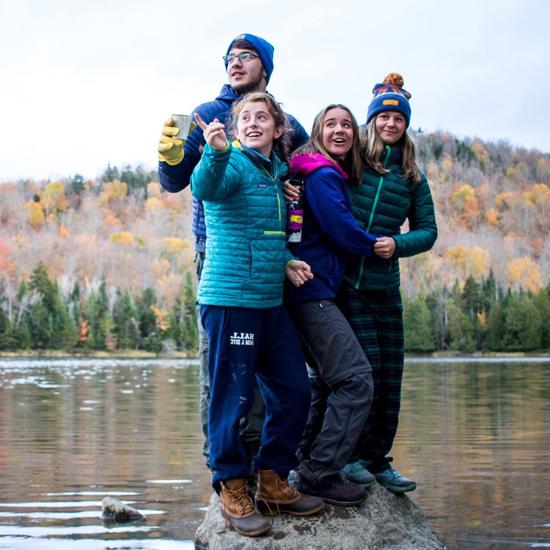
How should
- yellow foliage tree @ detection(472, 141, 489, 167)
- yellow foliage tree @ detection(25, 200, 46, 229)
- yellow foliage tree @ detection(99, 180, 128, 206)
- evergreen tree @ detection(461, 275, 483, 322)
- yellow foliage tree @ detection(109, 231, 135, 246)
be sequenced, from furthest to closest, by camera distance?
yellow foliage tree @ detection(472, 141, 489, 167)
yellow foliage tree @ detection(99, 180, 128, 206)
yellow foliage tree @ detection(25, 200, 46, 229)
yellow foliage tree @ detection(109, 231, 135, 246)
evergreen tree @ detection(461, 275, 483, 322)

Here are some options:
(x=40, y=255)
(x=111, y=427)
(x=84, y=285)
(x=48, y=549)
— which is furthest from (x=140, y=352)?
(x=48, y=549)

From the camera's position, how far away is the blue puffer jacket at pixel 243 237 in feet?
17.2

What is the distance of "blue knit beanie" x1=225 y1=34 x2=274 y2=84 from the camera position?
20.0 feet

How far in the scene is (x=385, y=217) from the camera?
5.91 metres

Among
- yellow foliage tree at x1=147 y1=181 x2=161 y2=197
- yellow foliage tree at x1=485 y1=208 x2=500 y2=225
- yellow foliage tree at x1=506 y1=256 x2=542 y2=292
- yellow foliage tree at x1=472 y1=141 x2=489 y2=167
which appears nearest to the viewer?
yellow foliage tree at x1=506 y1=256 x2=542 y2=292

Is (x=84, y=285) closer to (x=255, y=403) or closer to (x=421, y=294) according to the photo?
(x=421, y=294)

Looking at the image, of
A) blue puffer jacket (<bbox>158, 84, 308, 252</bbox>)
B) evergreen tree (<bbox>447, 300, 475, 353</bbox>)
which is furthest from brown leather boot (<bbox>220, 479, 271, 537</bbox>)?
evergreen tree (<bbox>447, 300, 475, 353</bbox>)

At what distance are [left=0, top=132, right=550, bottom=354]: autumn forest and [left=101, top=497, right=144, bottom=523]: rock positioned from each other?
94877 millimetres

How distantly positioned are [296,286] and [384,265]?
26.1 inches

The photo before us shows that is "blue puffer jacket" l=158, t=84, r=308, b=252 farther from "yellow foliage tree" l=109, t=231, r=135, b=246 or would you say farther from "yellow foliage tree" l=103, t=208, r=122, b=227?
"yellow foliage tree" l=103, t=208, r=122, b=227

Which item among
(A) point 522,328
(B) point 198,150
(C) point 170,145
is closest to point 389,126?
(B) point 198,150

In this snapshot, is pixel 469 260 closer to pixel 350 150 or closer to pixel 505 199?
pixel 505 199

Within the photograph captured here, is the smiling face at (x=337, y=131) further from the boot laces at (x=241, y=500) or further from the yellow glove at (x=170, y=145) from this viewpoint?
the boot laces at (x=241, y=500)

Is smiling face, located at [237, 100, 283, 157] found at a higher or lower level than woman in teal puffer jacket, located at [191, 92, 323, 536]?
higher
